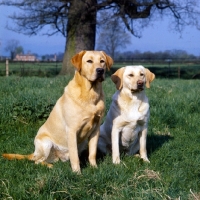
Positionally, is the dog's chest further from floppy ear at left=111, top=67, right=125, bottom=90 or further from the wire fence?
the wire fence

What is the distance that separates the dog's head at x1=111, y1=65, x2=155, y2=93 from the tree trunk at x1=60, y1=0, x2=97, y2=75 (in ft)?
61.5

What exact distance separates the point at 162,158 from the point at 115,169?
1.27 meters

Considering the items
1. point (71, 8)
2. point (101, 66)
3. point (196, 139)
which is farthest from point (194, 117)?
point (71, 8)

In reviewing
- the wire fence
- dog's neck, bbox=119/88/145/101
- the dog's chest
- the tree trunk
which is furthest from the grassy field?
the tree trunk

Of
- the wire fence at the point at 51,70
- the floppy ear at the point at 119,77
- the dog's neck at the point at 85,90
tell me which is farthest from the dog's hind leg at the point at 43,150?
the wire fence at the point at 51,70

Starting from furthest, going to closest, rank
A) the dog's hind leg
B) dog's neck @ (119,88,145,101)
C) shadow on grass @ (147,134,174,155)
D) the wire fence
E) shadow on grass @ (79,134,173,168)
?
the wire fence, shadow on grass @ (147,134,174,155), shadow on grass @ (79,134,173,168), dog's neck @ (119,88,145,101), the dog's hind leg

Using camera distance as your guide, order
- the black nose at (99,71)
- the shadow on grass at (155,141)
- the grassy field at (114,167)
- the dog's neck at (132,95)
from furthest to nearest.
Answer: the shadow on grass at (155,141)
the dog's neck at (132,95)
the black nose at (99,71)
the grassy field at (114,167)

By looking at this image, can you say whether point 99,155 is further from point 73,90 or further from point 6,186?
point 6,186

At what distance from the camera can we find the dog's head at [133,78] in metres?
5.61

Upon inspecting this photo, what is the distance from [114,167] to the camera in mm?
4984

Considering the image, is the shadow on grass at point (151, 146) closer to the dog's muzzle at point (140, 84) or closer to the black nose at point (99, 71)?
the dog's muzzle at point (140, 84)

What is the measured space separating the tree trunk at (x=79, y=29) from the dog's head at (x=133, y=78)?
18.7 meters

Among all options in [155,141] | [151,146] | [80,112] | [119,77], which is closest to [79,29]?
[155,141]

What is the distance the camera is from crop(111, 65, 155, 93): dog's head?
18.4 feet
